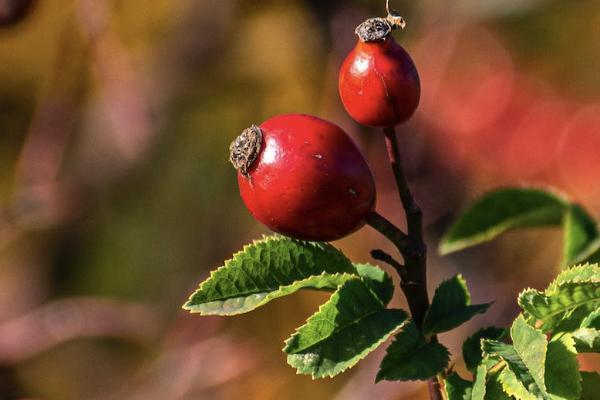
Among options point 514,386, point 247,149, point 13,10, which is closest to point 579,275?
point 514,386

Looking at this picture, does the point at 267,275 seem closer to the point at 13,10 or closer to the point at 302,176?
the point at 302,176

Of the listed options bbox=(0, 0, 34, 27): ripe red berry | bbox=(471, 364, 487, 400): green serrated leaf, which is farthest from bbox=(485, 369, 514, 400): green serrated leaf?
bbox=(0, 0, 34, 27): ripe red berry

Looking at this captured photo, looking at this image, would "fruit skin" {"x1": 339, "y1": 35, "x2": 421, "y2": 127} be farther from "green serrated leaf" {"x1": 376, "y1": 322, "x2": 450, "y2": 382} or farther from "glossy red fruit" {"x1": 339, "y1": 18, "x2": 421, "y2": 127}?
"green serrated leaf" {"x1": 376, "y1": 322, "x2": 450, "y2": 382}

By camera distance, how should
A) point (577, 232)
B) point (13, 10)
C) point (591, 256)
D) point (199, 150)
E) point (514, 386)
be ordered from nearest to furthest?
point (514, 386)
point (591, 256)
point (577, 232)
point (13, 10)
point (199, 150)

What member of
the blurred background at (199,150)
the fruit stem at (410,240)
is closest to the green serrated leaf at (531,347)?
the fruit stem at (410,240)

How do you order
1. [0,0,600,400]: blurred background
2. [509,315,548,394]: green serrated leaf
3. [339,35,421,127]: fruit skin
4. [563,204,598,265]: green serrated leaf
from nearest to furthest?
[509,315,548,394]: green serrated leaf, [339,35,421,127]: fruit skin, [563,204,598,265]: green serrated leaf, [0,0,600,400]: blurred background

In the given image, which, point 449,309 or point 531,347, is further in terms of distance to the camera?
point 449,309
